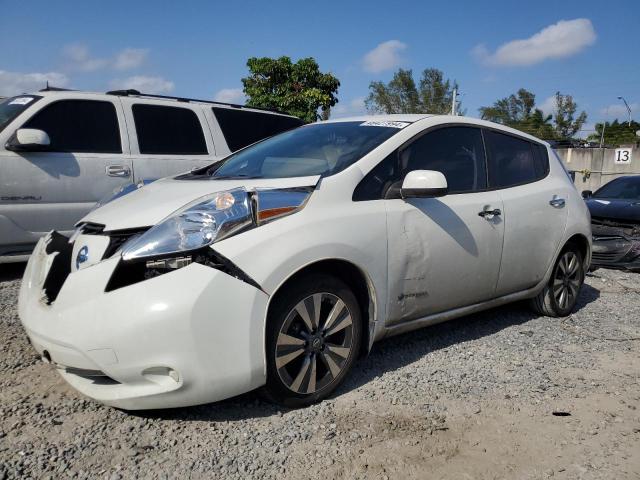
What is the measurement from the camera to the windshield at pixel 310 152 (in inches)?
132

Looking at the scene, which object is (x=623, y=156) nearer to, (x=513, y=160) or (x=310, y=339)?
(x=513, y=160)

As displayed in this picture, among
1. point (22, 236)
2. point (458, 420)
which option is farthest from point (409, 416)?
point (22, 236)

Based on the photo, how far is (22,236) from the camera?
201 inches

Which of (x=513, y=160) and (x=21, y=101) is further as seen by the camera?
(x=21, y=101)

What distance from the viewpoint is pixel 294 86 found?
75.3 feet

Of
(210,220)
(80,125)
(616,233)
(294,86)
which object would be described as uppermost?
(294,86)

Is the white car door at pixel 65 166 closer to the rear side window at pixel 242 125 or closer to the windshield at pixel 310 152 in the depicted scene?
the rear side window at pixel 242 125

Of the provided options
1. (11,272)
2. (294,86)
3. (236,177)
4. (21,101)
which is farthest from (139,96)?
(294,86)

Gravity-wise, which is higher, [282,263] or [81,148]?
[81,148]

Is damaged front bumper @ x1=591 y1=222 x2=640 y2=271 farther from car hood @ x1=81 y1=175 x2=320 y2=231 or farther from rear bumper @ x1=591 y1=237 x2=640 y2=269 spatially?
car hood @ x1=81 y1=175 x2=320 y2=231

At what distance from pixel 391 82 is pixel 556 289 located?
42905 millimetres

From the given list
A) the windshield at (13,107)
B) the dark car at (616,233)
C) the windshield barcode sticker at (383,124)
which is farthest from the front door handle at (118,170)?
the dark car at (616,233)

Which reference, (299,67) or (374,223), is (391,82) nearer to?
(299,67)

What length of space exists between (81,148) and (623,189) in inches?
302
